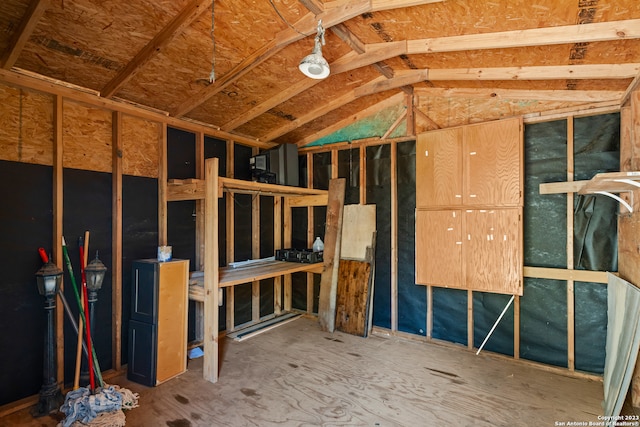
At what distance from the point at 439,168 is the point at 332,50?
1558 mm

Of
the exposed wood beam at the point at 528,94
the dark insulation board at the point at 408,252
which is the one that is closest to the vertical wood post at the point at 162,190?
the dark insulation board at the point at 408,252

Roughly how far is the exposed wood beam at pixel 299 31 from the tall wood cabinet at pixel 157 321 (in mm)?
1573

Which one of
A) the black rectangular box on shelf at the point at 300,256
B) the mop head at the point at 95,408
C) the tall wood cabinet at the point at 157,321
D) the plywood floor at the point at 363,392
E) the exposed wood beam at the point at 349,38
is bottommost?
the plywood floor at the point at 363,392

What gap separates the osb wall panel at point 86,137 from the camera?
2486 mm

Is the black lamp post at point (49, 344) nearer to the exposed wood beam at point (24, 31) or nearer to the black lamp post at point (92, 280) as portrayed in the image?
the black lamp post at point (92, 280)

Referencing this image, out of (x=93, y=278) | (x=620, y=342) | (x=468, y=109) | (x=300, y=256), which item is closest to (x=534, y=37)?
(x=468, y=109)

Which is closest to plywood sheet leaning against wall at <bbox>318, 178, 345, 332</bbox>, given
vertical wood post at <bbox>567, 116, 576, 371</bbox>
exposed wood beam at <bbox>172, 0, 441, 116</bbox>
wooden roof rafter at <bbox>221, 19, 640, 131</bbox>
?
wooden roof rafter at <bbox>221, 19, 640, 131</bbox>

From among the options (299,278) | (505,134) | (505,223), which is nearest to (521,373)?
(505,223)

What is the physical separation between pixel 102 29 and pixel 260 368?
2827mm

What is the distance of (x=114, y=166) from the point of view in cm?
274

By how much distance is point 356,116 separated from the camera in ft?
12.8

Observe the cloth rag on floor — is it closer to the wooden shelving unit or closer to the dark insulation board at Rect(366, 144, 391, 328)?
the wooden shelving unit

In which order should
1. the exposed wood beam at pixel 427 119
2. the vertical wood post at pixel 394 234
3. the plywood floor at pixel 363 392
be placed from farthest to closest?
the vertical wood post at pixel 394 234 → the exposed wood beam at pixel 427 119 → the plywood floor at pixel 363 392

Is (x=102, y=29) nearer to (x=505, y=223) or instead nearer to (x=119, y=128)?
(x=119, y=128)
